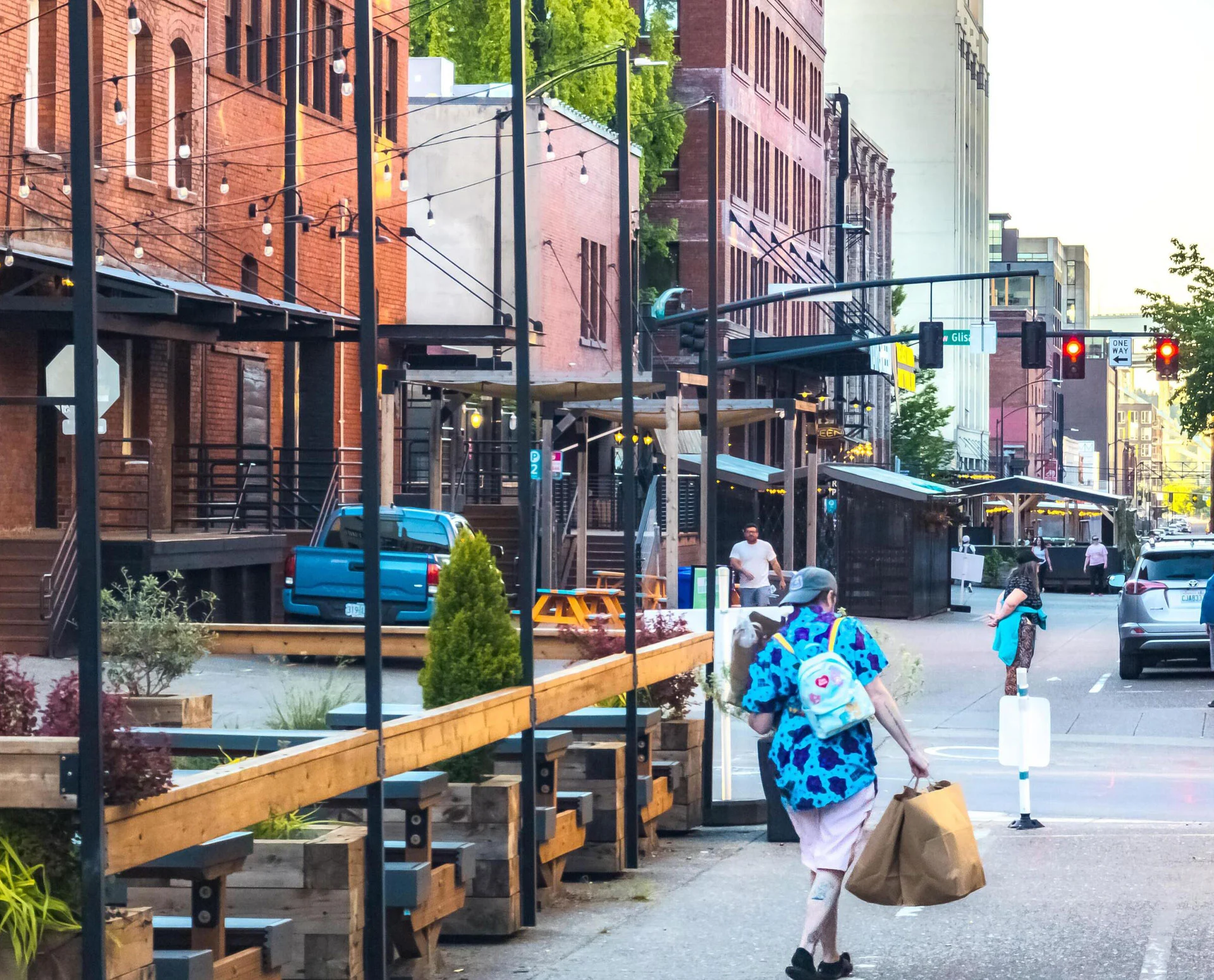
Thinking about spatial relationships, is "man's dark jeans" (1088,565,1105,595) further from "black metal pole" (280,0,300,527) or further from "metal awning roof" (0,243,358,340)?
"metal awning roof" (0,243,358,340)

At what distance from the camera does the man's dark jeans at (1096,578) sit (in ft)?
194

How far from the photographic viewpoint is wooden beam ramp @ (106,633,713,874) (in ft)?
18.6

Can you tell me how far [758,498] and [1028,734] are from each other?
34.1 metres

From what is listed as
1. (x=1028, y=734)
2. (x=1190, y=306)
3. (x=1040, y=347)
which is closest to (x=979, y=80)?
(x=1190, y=306)

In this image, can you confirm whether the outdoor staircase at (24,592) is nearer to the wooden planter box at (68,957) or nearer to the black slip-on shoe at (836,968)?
the black slip-on shoe at (836,968)

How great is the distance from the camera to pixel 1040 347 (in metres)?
37.8

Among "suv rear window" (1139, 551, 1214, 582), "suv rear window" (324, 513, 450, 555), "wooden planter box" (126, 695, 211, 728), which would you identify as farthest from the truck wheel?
"wooden planter box" (126, 695, 211, 728)

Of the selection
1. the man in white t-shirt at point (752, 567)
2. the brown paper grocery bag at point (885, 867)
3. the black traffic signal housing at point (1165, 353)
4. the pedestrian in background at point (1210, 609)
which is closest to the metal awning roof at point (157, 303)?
the man in white t-shirt at point (752, 567)

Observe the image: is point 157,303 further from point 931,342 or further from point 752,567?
point 931,342

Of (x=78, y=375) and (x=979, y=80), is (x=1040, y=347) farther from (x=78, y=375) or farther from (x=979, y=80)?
(x=979, y=80)

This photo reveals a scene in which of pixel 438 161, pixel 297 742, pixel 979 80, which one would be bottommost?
pixel 297 742

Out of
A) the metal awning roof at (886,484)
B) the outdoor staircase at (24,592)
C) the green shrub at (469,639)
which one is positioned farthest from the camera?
the metal awning roof at (886,484)

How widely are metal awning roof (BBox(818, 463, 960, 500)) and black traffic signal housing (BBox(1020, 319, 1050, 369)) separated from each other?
386 cm

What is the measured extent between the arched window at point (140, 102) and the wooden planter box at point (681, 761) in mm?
16662
